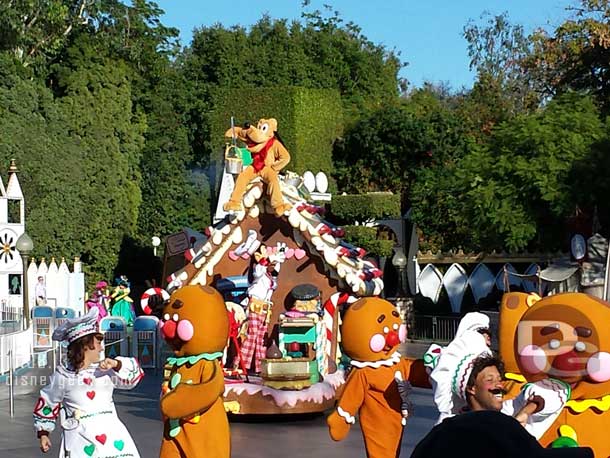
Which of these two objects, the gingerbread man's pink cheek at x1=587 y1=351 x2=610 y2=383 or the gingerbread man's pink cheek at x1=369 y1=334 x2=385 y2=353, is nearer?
the gingerbread man's pink cheek at x1=587 y1=351 x2=610 y2=383

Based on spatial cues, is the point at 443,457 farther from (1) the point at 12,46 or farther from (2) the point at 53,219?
(1) the point at 12,46

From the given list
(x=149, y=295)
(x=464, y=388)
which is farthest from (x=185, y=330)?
(x=149, y=295)

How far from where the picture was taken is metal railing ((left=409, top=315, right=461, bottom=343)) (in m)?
25.9

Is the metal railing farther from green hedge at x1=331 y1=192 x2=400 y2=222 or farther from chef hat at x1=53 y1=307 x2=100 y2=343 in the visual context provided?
chef hat at x1=53 y1=307 x2=100 y2=343

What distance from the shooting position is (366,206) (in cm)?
3394

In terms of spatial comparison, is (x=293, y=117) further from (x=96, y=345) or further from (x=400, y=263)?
(x=96, y=345)

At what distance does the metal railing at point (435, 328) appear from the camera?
2589 centimetres

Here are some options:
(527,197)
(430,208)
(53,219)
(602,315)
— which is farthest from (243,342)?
(53,219)

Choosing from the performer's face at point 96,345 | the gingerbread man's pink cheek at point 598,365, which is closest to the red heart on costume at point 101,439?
the performer's face at point 96,345

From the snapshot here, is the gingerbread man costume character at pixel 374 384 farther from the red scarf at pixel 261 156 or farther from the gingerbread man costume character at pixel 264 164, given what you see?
the red scarf at pixel 261 156

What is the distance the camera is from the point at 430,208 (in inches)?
1227

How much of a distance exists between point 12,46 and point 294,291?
2468 centimetres

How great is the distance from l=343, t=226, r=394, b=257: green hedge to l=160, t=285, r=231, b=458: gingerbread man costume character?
24.0 m

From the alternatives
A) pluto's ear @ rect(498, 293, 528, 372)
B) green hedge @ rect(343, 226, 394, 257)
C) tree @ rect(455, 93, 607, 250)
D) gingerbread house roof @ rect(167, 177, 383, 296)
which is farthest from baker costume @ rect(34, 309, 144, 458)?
green hedge @ rect(343, 226, 394, 257)
